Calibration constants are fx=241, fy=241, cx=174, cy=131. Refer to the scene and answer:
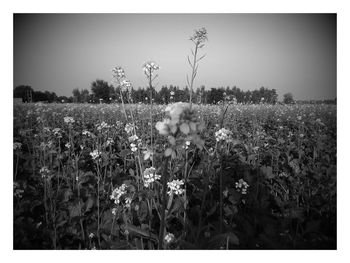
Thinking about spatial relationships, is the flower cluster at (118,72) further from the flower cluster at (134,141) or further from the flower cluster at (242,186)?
the flower cluster at (242,186)

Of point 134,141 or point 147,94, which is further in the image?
point 147,94

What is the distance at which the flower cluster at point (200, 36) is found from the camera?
5.57 ft

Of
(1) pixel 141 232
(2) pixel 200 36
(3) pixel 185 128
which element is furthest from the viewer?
(2) pixel 200 36

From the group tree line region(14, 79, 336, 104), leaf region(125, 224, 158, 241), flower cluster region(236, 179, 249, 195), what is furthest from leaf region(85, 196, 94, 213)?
flower cluster region(236, 179, 249, 195)

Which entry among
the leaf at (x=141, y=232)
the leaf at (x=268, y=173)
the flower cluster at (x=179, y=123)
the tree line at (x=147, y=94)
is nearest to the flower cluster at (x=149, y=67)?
the tree line at (x=147, y=94)

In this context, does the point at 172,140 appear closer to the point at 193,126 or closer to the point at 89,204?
the point at 193,126

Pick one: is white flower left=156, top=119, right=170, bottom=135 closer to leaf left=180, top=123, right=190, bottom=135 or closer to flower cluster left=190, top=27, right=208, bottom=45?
leaf left=180, top=123, right=190, bottom=135

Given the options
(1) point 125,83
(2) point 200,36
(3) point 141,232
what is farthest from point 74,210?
(2) point 200,36

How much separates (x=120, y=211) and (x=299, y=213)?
1.24 metres

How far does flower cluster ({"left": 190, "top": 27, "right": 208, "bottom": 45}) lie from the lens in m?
1.70

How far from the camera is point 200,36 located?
171 cm
